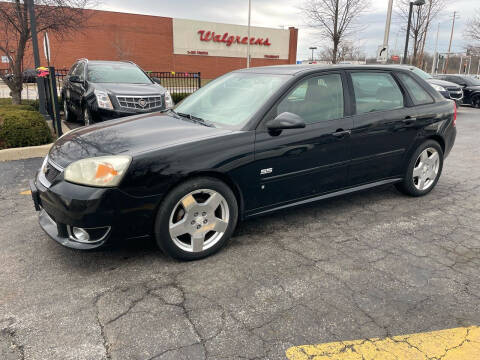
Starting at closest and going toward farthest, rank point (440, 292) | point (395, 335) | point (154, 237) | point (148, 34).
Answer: point (395, 335) < point (440, 292) < point (154, 237) < point (148, 34)

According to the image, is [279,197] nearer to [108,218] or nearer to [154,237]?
[154,237]

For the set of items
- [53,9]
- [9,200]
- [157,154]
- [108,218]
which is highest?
[53,9]

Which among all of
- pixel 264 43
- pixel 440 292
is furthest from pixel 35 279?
pixel 264 43

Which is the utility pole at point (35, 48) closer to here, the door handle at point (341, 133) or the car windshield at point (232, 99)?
the car windshield at point (232, 99)

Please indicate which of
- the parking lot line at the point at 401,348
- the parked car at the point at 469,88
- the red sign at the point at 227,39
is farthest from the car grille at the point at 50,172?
the red sign at the point at 227,39

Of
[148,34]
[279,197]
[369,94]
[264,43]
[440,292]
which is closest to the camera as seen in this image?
[440,292]

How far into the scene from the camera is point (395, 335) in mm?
2312

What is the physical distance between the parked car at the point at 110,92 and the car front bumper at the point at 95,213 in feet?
16.6

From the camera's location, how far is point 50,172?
3098 millimetres

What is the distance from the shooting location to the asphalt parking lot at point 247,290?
225 centimetres

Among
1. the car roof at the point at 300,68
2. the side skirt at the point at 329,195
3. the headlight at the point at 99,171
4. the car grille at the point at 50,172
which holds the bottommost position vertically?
the side skirt at the point at 329,195

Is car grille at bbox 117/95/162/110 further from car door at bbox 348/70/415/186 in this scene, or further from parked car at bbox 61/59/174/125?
car door at bbox 348/70/415/186

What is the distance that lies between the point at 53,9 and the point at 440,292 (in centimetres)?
1044

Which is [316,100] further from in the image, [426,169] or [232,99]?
[426,169]
